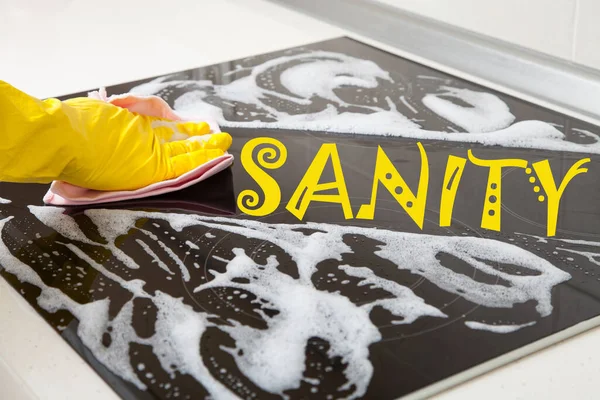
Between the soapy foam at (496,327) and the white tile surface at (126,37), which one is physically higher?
the white tile surface at (126,37)

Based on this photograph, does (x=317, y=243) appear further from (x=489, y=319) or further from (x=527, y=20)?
(x=527, y=20)

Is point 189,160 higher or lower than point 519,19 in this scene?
lower

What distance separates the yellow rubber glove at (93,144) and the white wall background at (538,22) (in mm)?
572

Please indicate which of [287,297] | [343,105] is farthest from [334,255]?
[343,105]

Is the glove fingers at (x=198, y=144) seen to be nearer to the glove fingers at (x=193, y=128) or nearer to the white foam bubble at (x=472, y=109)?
the glove fingers at (x=193, y=128)

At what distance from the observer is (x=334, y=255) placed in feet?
3.11

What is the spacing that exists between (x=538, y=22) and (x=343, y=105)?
1.18 feet

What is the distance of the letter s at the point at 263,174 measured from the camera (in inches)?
41.5

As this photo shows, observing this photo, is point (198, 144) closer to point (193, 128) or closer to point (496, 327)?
point (193, 128)

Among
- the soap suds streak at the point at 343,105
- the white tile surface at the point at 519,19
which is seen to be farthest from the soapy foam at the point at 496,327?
the white tile surface at the point at 519,19

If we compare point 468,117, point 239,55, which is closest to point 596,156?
point 468,117

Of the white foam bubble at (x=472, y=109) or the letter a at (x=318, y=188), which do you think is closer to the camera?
the letter a at (x=318, y=188)

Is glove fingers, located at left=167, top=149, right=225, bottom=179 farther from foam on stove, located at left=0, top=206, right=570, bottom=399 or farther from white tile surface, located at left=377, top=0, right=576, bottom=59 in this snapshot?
white tile surface, located at left=377, top=0, right=576, bottom=59

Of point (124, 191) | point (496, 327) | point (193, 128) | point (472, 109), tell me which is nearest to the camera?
point (496, 327)
